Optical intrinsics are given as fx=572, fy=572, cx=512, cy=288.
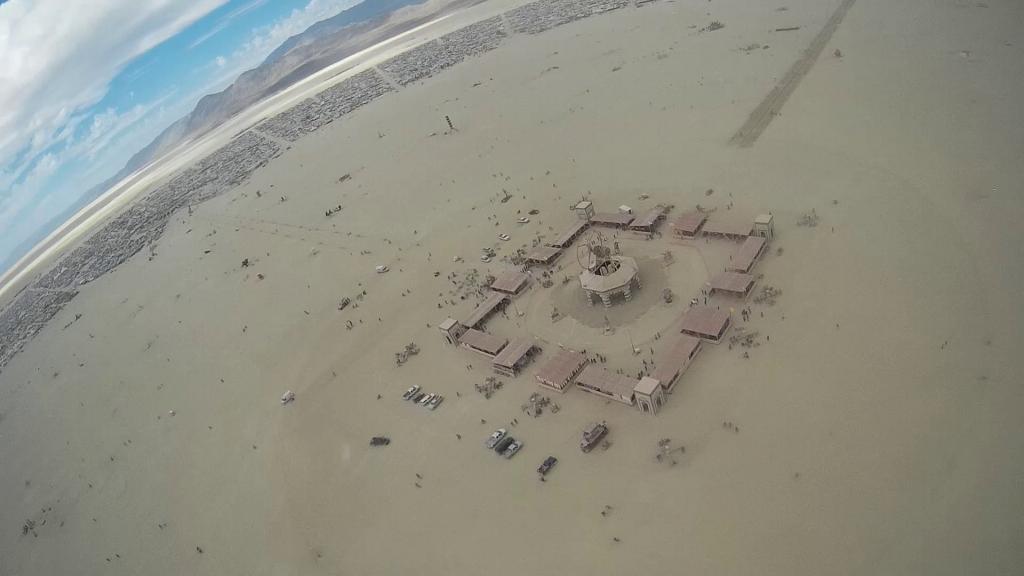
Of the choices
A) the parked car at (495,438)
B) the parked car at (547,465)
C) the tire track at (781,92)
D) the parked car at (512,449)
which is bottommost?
the parked car at (547,465)

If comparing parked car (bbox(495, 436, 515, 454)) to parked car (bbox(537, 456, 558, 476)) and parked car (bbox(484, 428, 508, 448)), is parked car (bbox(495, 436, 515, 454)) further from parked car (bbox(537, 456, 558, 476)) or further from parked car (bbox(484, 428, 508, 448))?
parked car (bbox(537, 456, 558, 476))

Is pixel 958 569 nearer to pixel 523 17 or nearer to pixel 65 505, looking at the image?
pixel 65 505

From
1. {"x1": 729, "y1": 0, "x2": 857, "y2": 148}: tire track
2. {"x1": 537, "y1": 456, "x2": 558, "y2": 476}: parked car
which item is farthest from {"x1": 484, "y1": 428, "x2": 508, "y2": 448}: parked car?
{"x1": 729, "y1": 0, "x2": 857, "y2": 148}: tire track

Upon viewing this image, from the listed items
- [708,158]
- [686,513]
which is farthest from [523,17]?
[686,513]

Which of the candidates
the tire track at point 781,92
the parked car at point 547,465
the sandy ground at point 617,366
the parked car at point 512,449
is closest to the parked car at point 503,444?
the parked car at point 512,449

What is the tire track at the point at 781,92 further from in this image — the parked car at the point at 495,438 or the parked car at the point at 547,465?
the parked car at the point at 547,465

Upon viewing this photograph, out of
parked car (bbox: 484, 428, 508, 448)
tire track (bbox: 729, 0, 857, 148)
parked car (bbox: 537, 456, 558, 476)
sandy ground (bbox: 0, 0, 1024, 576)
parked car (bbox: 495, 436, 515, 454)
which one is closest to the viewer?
sandy ground (bbox: 0, 0, 1024, 576)

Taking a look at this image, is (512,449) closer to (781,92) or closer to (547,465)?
(547,465)
